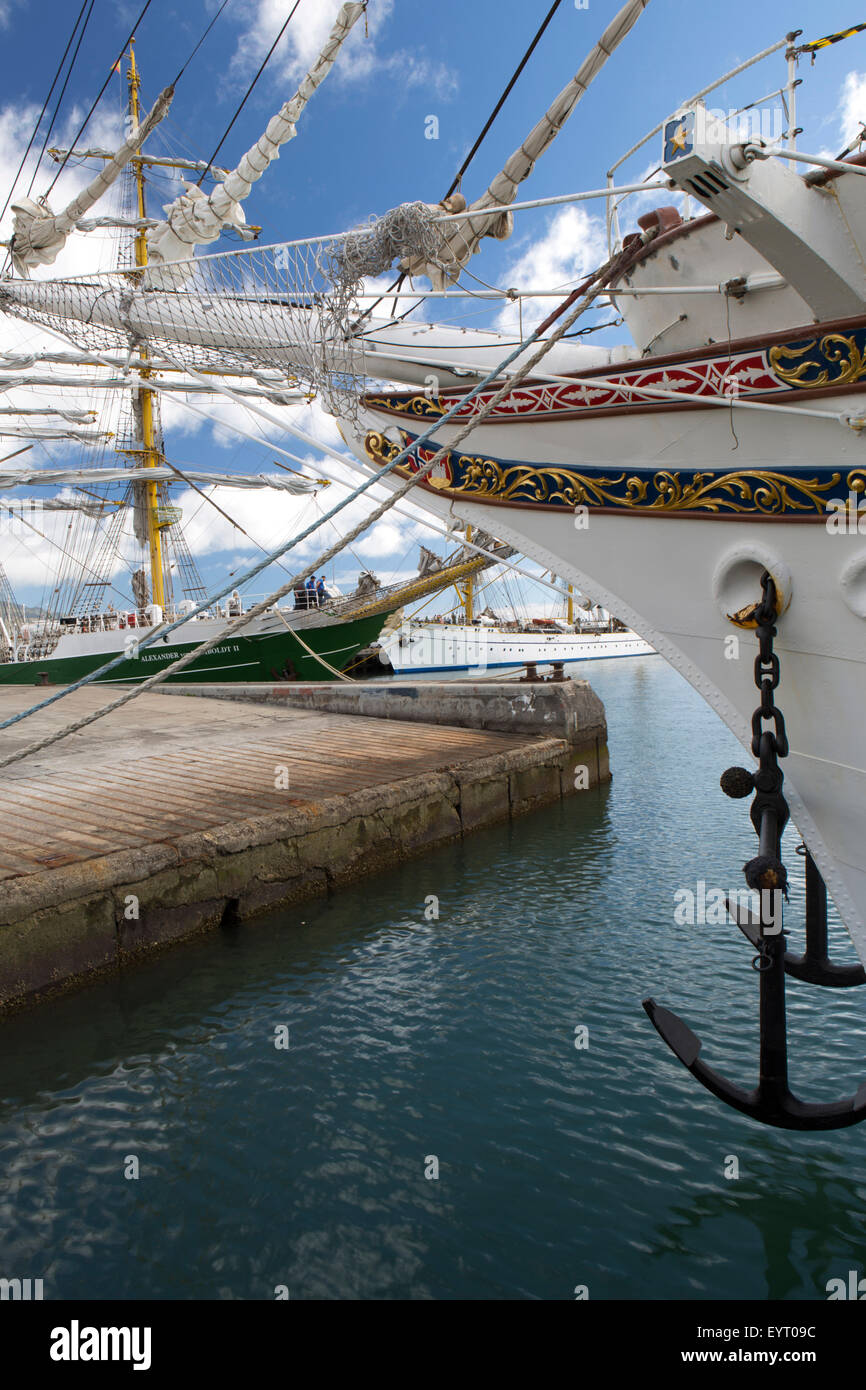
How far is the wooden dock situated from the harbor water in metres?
0.34

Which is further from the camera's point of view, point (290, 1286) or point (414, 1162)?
point (414, 1162)

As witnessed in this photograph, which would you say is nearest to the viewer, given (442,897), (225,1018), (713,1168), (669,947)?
(713,1168)

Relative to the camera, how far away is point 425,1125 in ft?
13.1

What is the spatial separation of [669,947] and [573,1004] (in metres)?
1.26

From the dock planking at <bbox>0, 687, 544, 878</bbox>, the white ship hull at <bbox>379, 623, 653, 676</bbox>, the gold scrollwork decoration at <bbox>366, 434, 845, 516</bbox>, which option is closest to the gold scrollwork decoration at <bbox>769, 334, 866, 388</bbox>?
the gold scrollwork decoration at <bbox>366, 434, 845, 516</bbox>

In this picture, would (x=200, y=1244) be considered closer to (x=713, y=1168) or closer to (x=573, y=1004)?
(x=713, y=1168)

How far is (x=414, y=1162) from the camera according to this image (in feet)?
12.3

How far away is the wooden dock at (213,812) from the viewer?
5.51 m

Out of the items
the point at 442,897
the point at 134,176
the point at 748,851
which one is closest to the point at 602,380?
the point at 442,897

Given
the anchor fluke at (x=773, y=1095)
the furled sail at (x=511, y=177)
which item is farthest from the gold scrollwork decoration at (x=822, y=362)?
the anchor fluke at (x=773, y=1095)

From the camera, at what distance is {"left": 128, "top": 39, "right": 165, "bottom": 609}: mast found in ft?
85.7

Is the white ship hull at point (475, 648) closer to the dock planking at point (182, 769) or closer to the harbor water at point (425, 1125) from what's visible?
the dock planking at point (182, 769)

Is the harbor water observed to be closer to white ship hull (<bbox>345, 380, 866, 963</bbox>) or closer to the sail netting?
white ship hull (<bbox>345, 380, 866, 963</bbox>)
